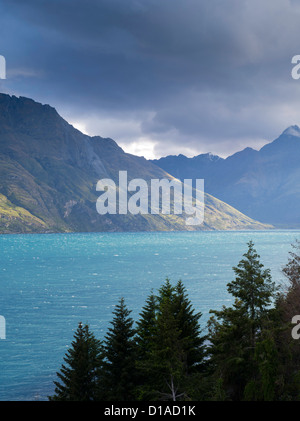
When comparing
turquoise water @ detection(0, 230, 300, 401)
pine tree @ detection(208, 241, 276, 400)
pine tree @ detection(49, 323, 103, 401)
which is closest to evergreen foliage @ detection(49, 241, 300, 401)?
pine tree @ detection(208, 241, 276, 400)

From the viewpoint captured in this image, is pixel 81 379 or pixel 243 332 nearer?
pixel 243 332

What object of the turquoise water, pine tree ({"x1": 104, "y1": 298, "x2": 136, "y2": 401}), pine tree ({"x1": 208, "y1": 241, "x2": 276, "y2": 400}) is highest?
pine tree ({"x1": 208, "y1": 241, "x2": 276, "y2": 400})

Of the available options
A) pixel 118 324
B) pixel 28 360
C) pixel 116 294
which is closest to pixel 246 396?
pixel 118 324

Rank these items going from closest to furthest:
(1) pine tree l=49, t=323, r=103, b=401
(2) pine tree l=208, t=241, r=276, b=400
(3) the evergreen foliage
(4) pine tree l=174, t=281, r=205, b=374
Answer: (3) the evergreen foliage
(2) pine tree l=208, t=241, r=276, b=400
(4) pine tree l=174, t=281, r=205, b=374
(1) pine tree l=49, t=323, r=103, b=401

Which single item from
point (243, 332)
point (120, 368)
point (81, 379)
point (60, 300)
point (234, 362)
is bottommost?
point (60, 300)

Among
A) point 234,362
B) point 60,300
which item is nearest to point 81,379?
point 234,362

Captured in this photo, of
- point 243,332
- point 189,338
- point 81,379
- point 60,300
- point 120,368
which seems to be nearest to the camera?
point 243,332

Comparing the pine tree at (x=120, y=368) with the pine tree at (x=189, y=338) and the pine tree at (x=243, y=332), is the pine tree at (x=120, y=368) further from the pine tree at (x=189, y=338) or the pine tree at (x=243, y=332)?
the pine tree at (x=243, y=332)

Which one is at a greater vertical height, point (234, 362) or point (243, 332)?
point (243, 332)

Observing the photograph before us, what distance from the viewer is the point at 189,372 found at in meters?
38.8

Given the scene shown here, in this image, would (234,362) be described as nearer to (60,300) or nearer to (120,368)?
(120,368)

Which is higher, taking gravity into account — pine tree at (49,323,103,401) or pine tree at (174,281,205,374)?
pine tree at (174,281,205,374)

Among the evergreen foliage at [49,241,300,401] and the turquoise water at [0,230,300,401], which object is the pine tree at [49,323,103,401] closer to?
the evergreen foliage at [49,241,300,401]
